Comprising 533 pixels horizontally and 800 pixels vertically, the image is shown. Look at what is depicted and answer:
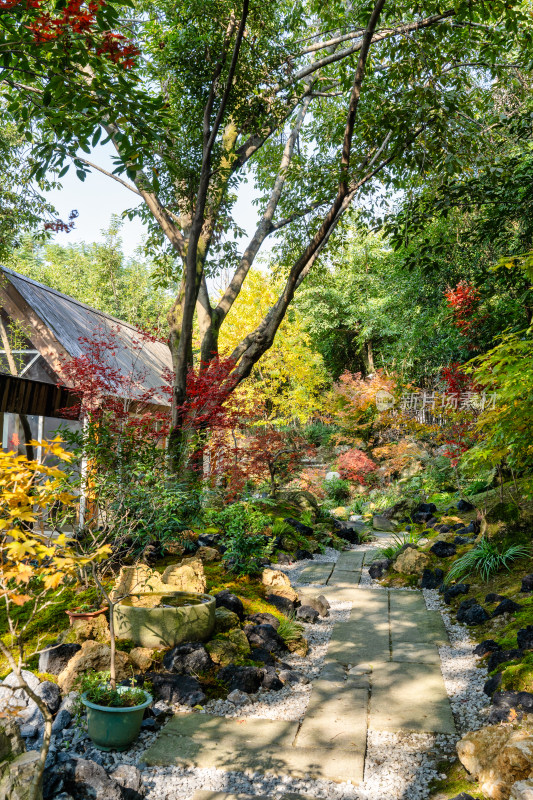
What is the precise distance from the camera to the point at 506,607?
4.91 meters

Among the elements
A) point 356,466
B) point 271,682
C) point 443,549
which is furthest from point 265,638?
point 356,466

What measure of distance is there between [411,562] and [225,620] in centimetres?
314

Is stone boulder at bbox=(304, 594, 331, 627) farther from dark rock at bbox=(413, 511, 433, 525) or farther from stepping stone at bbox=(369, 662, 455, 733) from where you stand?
dark rock at bbox=(413, 511, 433, 525)

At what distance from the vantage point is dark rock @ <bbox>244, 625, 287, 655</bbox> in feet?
15.0

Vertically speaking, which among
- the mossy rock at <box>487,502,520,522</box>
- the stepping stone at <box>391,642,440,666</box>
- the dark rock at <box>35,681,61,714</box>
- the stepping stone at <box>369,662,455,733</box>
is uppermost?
the mossy rock at <box>487,502,520,522</box>

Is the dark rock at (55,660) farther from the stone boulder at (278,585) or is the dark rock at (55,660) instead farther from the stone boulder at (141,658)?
the stone boulder at (278,585)

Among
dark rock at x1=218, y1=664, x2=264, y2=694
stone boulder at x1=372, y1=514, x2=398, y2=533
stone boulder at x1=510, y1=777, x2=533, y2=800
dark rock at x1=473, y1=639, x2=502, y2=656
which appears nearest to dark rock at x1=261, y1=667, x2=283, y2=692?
dark rock at x1=218, y1=664, x2=264, y2=694

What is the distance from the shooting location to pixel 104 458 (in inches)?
202

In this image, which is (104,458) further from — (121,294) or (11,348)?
A: (121,294)

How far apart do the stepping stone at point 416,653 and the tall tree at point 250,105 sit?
3146 mm

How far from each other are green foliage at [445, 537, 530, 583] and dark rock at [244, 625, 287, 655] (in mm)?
2460

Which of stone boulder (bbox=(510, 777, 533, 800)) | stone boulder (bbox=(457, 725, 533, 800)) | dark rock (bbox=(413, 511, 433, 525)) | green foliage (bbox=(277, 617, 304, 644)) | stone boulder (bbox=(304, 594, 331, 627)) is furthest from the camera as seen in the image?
dark rock (bbox=(413, 511, 433, 525))

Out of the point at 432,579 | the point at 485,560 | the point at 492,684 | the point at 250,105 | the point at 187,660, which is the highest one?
the point at 250,105

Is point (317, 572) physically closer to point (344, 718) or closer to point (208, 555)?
point (208, 555)
